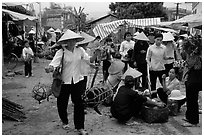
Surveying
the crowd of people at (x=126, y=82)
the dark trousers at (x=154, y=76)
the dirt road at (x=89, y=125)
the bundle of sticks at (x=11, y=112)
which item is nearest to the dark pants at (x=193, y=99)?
the crowd of people at (x=126, y=82)

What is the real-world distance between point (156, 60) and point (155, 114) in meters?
1.71

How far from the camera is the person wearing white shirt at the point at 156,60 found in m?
6.59

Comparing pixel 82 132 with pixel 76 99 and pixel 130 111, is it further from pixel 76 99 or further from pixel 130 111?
pixel 130 111

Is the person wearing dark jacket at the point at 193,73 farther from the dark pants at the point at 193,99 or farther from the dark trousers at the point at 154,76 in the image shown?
the dark trousers at the point at 154,76

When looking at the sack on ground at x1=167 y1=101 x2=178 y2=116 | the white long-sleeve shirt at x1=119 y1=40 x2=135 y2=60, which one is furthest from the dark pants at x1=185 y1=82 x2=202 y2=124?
the white long-sleeve shirt at x1=119 y1=40 x2=135 y2=60

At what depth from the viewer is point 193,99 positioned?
4.86 meters

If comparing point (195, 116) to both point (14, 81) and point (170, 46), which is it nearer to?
point (170, 46)

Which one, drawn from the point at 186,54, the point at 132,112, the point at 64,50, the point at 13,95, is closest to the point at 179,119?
the point at 132,112

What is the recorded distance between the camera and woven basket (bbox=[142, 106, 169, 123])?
516cm

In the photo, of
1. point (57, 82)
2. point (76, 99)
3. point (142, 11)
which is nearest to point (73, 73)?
point (57, 82)

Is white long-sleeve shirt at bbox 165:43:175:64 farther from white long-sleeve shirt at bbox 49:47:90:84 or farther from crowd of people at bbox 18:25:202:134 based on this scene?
white long-sleeve shirt at bbox 49:47:90:84

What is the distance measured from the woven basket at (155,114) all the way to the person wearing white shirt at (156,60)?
1429mm

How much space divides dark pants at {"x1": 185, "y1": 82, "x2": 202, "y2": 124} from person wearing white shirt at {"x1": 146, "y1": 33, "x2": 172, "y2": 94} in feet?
5.45

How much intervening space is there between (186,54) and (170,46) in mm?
2297
